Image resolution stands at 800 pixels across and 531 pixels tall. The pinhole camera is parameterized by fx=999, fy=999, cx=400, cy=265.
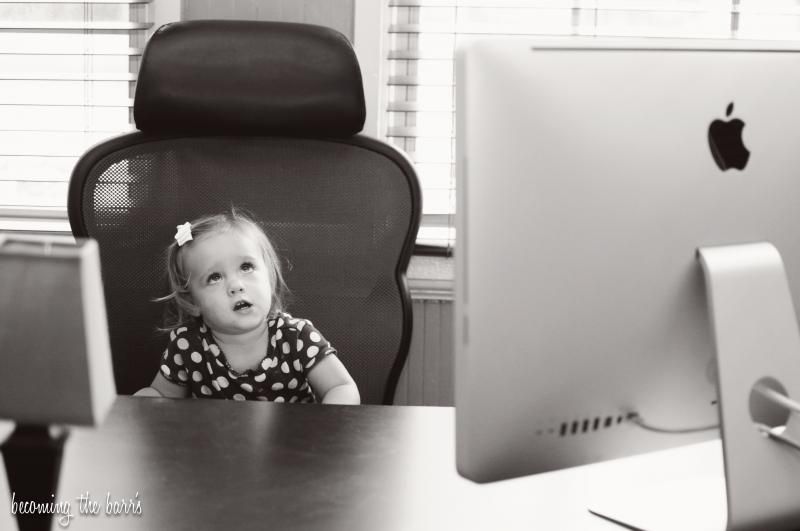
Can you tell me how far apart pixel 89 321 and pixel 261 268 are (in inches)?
41.9

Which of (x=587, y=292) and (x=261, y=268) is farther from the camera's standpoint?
(x=261, y=268)

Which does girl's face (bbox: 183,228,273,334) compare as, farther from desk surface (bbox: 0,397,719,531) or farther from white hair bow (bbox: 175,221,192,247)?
desk surface (bbox: 0,397,719,531)

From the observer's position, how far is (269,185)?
1.72 m

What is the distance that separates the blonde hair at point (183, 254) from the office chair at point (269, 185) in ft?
0.05

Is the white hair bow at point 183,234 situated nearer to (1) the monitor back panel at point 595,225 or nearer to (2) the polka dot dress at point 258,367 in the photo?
(2) the polka dot dress at point 258,367

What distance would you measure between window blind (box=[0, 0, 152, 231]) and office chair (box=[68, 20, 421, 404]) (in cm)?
79

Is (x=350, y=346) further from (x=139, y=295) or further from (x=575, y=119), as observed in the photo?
(x=575, y=119)

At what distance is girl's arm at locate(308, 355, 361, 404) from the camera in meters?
1.64

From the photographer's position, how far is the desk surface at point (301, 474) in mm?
956

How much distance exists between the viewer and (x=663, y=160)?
0.82 metres

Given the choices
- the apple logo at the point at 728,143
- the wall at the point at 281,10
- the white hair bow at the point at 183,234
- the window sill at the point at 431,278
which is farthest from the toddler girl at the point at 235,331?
the apple logo at the point at 728,143

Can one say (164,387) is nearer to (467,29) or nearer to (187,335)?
(187,335)

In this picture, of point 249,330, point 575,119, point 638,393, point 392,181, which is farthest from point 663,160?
point 249,330

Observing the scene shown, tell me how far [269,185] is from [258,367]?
1.05ft
